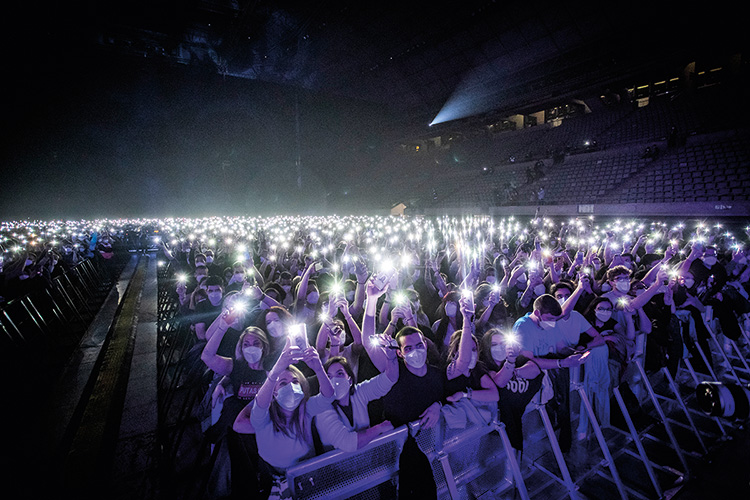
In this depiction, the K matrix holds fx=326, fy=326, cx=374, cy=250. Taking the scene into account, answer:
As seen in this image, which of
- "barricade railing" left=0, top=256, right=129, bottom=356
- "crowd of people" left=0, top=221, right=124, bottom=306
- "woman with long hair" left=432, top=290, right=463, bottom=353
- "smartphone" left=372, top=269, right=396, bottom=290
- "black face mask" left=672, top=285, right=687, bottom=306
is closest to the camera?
"smartphone" left=372, top=269, right=396, bottom=290

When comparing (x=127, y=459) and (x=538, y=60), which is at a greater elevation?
(x=538, y=60)

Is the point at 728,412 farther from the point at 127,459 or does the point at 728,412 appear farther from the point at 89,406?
the point at 89,406

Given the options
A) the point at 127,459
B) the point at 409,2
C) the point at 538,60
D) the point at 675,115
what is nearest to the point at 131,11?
the point at 409,2

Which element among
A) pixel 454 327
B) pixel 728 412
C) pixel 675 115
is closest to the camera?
pixel 728 412

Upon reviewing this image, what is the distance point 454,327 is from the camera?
3.98 metres

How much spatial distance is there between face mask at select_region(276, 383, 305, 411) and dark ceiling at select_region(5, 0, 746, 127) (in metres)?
18.2

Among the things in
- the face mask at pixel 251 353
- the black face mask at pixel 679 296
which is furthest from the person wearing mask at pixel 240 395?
the black face mask at pixel 679 296

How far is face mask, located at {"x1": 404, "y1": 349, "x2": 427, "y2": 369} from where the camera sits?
8.21 feet

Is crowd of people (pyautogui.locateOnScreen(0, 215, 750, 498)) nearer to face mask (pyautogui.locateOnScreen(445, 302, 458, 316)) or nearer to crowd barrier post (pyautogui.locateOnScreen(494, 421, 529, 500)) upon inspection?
face mask (pyautogui.locateOnScreen(445, 302, 458, 316))

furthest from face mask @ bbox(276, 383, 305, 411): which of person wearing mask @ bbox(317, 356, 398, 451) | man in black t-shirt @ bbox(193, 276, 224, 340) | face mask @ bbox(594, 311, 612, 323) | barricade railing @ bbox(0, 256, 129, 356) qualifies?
barricade railing @ bbox(0, 256, 129, 356)

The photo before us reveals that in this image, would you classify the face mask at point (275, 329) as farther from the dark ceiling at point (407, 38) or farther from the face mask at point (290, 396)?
the dark ceiling at point (407, 38)

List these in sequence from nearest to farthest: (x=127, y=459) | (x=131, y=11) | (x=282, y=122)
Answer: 1. (x=127, y=459)
2. (x=131, y=11)
3. (x=282, y=122)

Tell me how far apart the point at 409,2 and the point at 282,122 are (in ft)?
44.1

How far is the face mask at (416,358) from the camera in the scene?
2.50 meters
